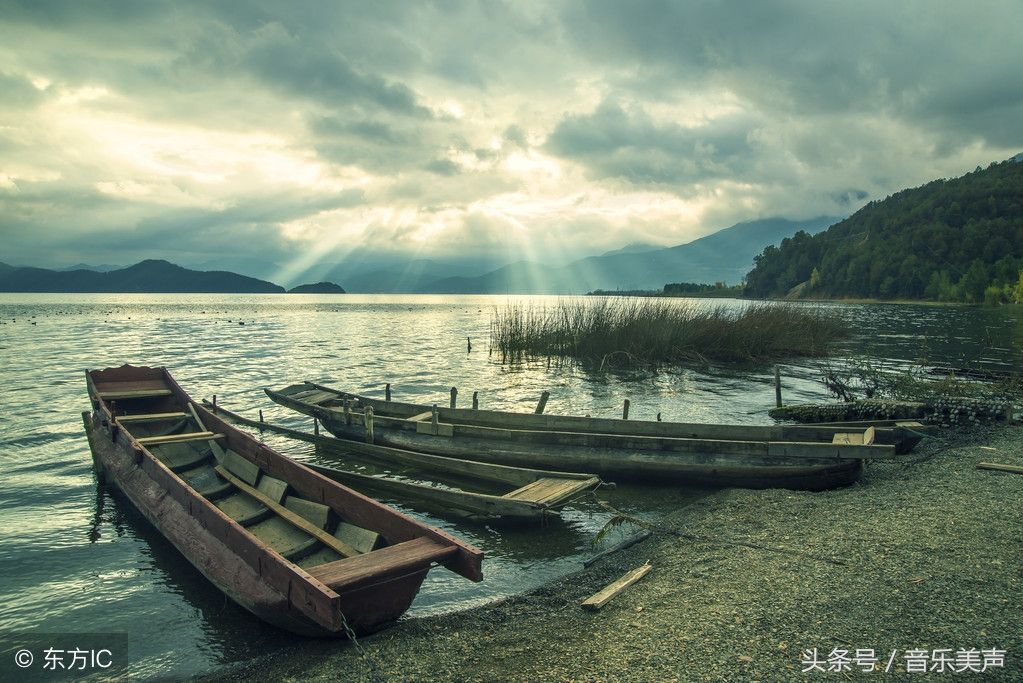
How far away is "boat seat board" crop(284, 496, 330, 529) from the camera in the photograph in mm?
6582

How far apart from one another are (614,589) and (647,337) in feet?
65.8

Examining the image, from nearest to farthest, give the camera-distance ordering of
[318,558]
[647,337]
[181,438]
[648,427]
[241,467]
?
[318,558] < [241,467] < [181,438] < [648,427] < [647,337]

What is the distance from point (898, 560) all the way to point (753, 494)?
9.68 feet

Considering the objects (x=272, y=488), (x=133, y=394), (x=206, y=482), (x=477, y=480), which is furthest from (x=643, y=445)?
(x=133, y=394)

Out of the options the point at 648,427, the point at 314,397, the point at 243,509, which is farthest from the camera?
the point at 314,397

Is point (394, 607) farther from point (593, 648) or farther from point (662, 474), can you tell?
point (662, 474)

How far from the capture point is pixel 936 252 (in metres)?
106

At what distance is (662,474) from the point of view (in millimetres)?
9641

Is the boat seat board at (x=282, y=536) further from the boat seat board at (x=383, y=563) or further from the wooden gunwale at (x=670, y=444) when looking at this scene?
the wooden gunwale at (x=670, y=444)

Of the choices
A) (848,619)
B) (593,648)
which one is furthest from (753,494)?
(593,648)

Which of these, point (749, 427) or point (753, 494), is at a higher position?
point (749, 427)

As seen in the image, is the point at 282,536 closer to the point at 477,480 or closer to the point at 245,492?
the point at 245,492

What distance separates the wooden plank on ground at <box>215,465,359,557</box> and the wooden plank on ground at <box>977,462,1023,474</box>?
10010mm

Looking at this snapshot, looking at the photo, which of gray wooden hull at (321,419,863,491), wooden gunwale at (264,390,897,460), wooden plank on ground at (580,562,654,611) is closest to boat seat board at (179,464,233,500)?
wooden gunwale at (264,390,897,460)
